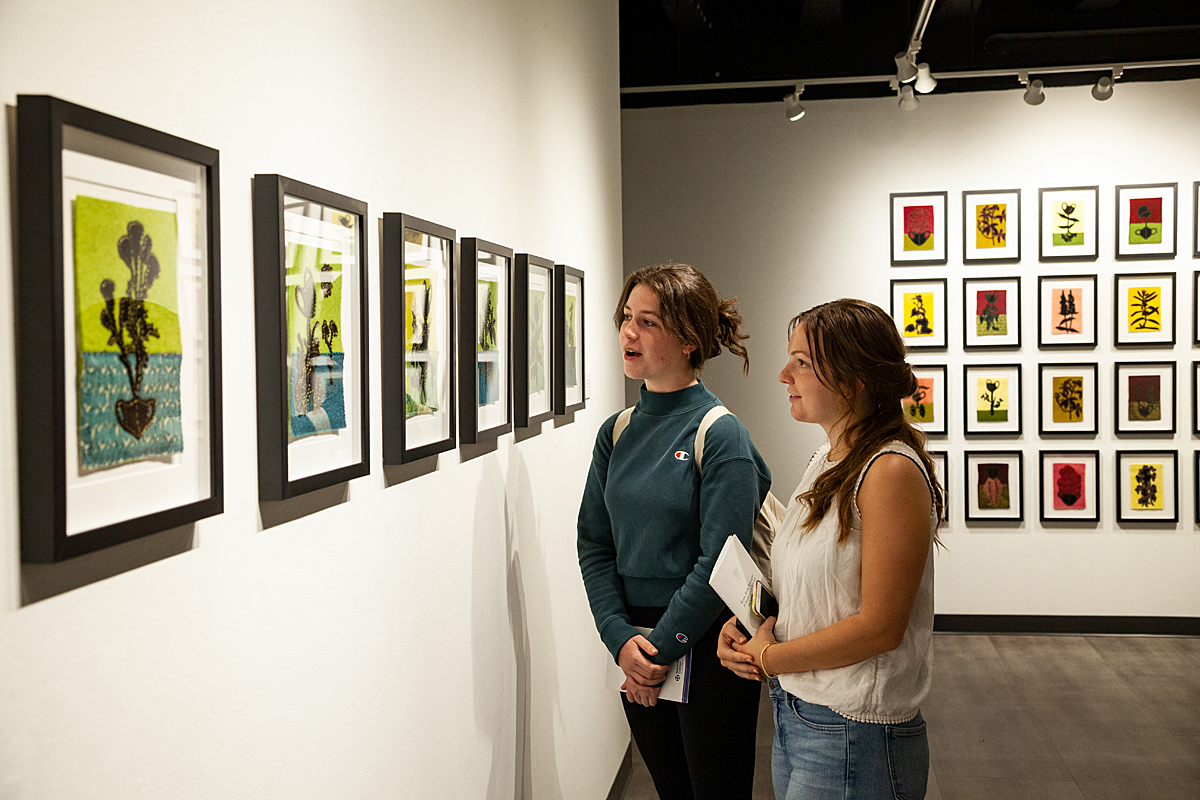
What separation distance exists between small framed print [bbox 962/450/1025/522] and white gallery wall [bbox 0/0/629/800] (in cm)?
401

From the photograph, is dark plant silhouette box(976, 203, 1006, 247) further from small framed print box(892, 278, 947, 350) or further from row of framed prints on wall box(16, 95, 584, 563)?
row of framed prints on wall box(16, 95, 584, 563)

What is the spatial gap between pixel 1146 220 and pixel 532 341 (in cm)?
498

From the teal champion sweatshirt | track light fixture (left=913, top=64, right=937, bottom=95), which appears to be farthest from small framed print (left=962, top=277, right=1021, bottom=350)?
the teal champion sweatshirt

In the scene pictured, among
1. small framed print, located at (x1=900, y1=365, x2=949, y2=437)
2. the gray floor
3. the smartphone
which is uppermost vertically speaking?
small framed print, located at (x1=900, y1=365, x2=949, y2=437)

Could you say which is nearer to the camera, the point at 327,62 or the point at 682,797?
the point at 327,62

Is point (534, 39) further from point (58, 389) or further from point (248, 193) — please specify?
point (58, 389)

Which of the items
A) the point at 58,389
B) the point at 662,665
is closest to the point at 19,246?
the point at 58,389

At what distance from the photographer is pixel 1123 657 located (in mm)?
5605

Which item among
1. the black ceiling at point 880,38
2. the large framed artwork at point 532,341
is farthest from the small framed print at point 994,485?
the large framed artwork at point 532,341

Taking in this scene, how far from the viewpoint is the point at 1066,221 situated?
19.9ft

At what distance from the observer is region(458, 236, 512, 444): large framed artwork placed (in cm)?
211

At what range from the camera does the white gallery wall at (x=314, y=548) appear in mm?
910

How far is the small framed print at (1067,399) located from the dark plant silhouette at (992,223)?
2.76 ft

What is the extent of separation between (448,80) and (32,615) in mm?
1489
